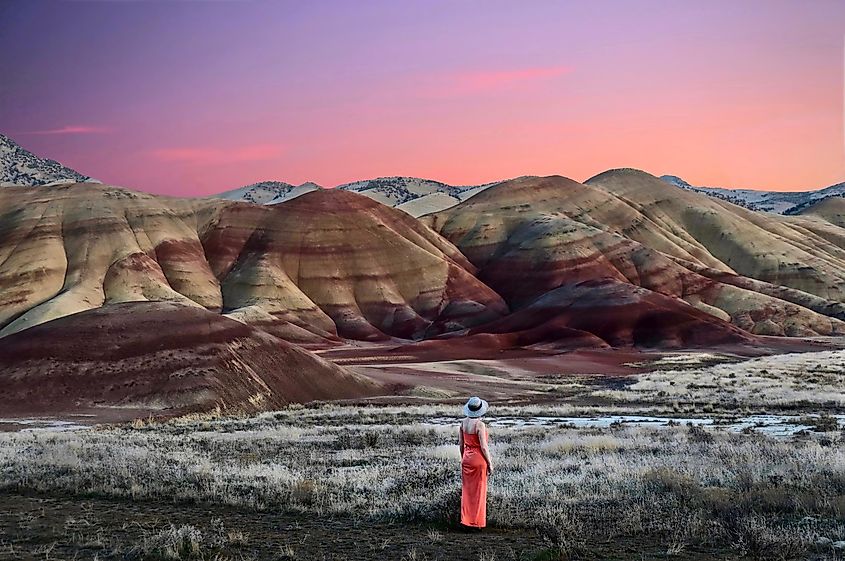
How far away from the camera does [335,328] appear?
10931 cm

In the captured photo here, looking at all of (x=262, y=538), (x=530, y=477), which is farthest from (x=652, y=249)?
(x=262, y=538)

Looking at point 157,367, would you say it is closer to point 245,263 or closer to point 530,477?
point 530,477

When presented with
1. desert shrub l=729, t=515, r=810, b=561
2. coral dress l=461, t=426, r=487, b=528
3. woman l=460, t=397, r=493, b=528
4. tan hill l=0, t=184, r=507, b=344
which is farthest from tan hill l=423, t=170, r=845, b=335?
woman l=460, t=397, r=493, b=528

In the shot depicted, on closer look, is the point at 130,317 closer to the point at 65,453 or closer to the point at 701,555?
the point at 65,453

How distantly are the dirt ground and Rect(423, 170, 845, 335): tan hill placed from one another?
94743mm

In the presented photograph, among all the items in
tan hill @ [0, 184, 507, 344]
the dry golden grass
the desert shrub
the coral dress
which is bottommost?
the dry golden grass

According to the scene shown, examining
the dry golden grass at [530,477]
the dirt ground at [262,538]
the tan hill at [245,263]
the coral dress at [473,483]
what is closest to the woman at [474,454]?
the coral dress at [473,483]

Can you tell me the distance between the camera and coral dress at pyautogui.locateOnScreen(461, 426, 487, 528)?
1134 centimetres

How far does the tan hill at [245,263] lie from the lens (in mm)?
103375

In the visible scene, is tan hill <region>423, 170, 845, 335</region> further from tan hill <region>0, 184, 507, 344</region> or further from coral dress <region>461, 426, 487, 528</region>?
coral dress <region>461, 426, 487, 528</region>

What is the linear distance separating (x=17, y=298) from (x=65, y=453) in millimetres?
88871

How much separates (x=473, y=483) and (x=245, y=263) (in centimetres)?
10951

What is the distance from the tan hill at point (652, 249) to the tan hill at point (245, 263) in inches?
375

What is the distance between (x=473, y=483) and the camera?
11.5 m
